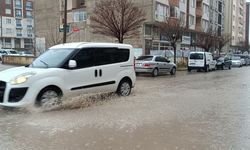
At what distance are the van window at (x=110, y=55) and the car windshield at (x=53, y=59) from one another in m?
1.03

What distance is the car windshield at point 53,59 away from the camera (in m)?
9.69

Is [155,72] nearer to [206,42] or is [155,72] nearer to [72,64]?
[72,64]

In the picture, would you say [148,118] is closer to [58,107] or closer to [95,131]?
[95,131]

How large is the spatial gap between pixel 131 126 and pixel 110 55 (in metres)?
4.23

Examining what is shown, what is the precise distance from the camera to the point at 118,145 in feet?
19.9

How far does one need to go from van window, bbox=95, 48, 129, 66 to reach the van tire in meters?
0.77

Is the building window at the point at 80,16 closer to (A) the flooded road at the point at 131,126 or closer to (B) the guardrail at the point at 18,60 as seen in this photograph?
(B) the guardrail at the point at 18,60

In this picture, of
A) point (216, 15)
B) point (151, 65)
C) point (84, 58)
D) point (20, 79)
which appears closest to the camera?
point (20, 79)

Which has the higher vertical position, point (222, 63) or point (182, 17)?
point (182, 17)

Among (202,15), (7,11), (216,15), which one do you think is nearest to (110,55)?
(202,15)

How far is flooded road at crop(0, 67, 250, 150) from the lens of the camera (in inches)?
242

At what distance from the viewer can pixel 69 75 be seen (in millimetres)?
9625

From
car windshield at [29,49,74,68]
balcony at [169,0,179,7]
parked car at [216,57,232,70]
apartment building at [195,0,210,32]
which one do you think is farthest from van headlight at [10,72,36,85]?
apartment building at [195,0,210,32]

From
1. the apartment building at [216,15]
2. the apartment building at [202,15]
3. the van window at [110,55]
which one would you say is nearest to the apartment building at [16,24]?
the apartment building at [216,15]
